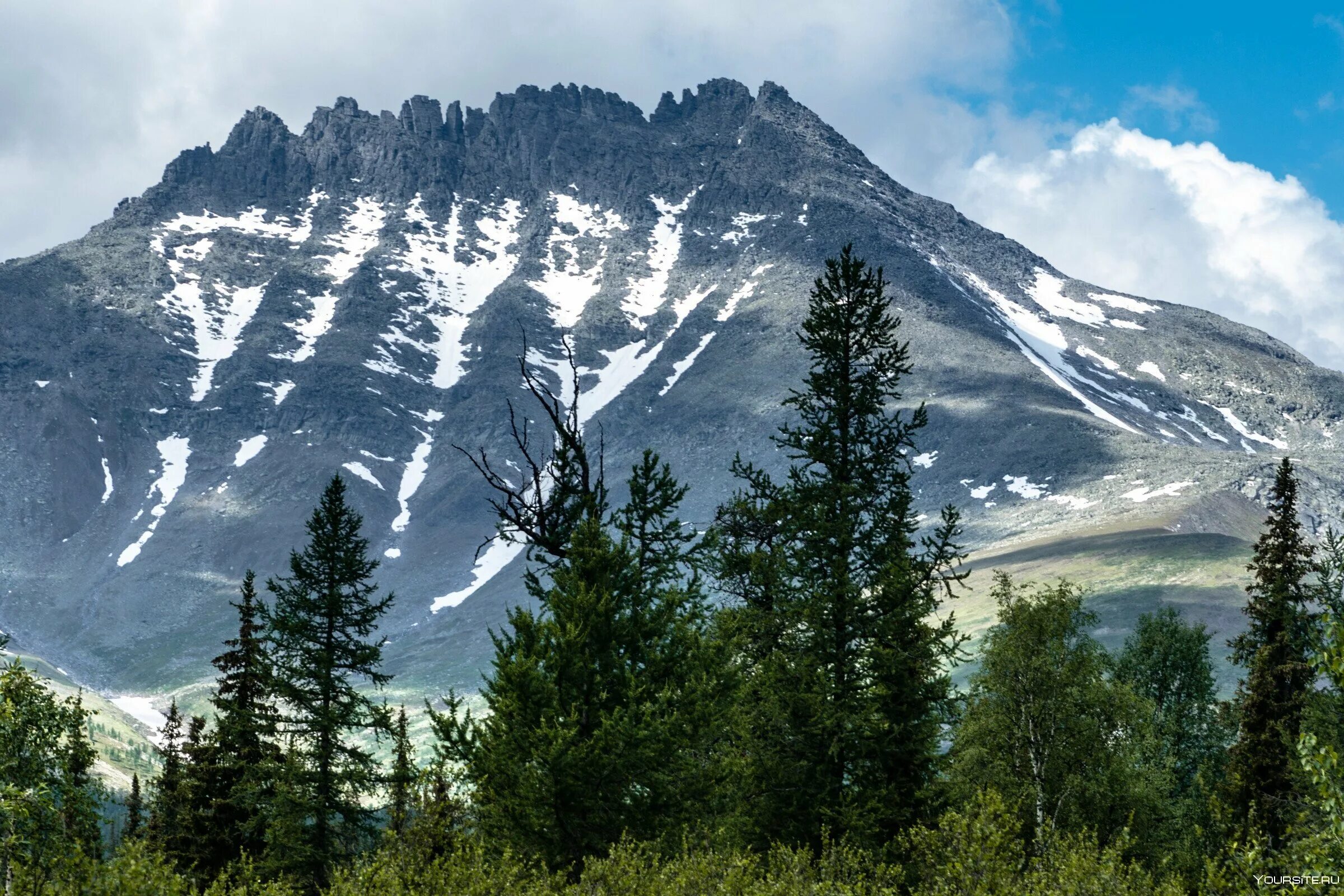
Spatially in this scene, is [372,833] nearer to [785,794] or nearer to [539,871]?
[785,794]

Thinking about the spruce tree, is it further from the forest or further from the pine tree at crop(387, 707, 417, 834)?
the pine tree at crop(387, 707, 417, 834)

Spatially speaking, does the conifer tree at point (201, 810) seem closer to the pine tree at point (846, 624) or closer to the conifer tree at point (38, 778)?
the conifer tree at point (38, 778)

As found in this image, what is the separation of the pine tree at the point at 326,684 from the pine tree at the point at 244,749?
2.19 ft

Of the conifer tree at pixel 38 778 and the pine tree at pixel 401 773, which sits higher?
the conifer tree at pixel 38 778

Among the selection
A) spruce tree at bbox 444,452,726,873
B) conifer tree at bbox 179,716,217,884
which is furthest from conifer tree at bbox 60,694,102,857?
conifer tree at bbox 179,716,217,884

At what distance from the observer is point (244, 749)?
120 feet

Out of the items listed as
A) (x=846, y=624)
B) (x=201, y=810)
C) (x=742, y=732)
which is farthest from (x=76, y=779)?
(x=201, y=810)

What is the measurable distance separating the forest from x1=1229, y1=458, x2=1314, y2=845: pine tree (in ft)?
0.41

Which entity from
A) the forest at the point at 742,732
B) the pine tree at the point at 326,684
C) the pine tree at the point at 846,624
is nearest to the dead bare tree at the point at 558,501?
the forest at the point at 742,732

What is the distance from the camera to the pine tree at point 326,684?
3634 cm

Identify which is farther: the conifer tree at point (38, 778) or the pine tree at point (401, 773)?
the pine tree at point (401, 773)

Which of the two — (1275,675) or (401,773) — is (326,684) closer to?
(401,773)

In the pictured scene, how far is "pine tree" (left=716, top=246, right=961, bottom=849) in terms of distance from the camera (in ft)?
83.7

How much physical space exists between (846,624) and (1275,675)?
56.9ft
